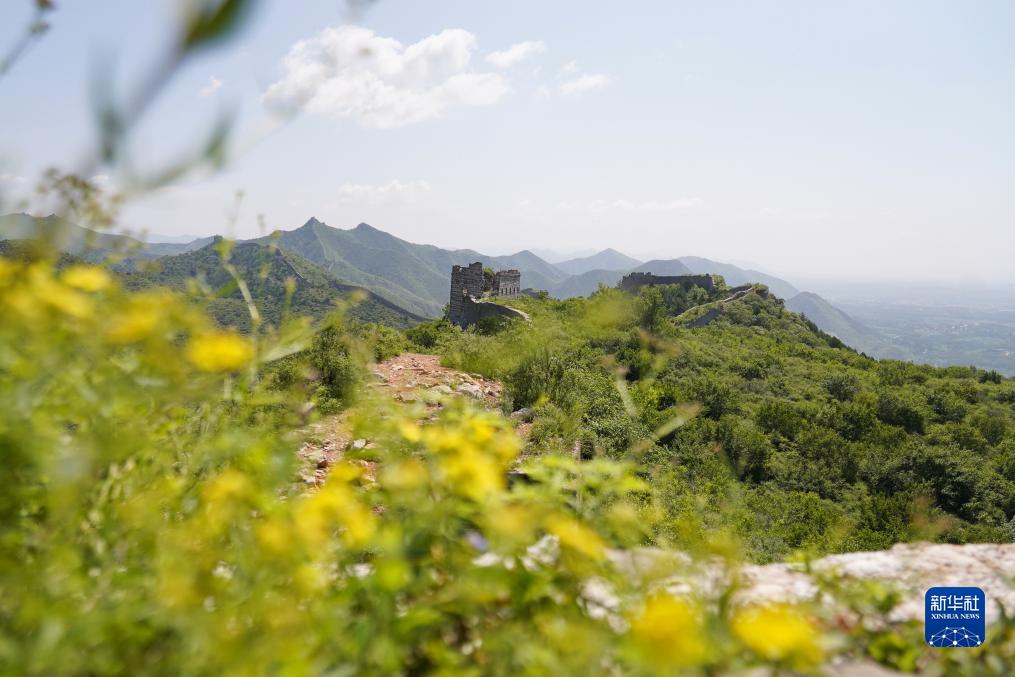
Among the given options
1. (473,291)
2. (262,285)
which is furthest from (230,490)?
(473,291)

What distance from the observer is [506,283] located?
34.4 m

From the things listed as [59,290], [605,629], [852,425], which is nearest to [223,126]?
[59,290]

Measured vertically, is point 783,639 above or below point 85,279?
below

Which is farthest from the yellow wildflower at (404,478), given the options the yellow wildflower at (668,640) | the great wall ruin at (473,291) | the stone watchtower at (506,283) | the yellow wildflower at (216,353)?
the stone watchtower at (506,283)

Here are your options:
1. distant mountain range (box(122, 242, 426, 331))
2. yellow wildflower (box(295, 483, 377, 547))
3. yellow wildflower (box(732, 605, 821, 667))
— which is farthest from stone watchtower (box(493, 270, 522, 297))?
yellow wildflower (box(732, 605, 821, 667))

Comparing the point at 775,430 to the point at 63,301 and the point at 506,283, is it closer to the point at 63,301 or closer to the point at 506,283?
the point at 63,301

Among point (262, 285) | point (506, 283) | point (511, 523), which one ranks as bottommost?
point (511, 523)

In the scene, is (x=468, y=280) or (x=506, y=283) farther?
(x=506, y=283)

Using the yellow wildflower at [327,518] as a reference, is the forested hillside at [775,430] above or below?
below

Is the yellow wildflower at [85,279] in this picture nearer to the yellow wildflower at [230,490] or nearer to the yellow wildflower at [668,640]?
the yellow wildflower at [230,490]

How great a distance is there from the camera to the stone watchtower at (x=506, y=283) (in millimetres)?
32625

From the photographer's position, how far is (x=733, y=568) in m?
1.19

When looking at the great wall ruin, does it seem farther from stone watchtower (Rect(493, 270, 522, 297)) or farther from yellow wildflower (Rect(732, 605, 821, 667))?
yellow wildflower (Rect(732, 605, 821, 667))

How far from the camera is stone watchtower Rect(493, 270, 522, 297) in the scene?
107 feet
